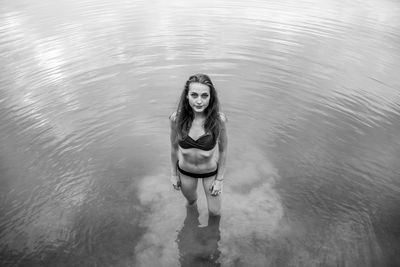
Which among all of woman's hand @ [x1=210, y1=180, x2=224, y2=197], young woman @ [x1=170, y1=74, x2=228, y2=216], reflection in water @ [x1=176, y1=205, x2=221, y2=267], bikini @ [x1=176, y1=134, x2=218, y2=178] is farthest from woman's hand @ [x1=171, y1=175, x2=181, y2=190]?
reflection in water @ [x1=176, y1=205, x2=221, y2=267]

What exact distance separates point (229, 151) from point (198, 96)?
354 centimetres

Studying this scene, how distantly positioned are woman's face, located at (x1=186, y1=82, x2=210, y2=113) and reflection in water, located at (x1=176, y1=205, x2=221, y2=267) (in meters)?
2.31

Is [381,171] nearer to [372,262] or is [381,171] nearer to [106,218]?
[372,262]

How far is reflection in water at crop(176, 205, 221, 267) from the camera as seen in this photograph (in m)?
4.50

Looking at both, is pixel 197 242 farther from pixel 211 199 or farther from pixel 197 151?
pixel 197 151

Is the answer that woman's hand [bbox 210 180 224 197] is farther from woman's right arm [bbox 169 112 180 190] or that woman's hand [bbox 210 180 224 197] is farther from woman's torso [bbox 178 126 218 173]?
woman's right arm [bbox 169 112 180 190]

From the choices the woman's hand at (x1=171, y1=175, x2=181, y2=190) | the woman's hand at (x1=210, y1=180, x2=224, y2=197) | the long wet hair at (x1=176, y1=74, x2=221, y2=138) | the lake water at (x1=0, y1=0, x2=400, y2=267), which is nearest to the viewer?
the long wet hair at (x1=176, y1=74, x2=221, y2=138)

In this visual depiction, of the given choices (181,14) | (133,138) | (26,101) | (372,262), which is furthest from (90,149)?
(181,14)

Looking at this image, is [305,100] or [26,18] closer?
[305,100]

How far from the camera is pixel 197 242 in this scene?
15.7 ft

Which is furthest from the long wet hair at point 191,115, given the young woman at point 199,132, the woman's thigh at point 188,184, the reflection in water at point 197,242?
the reflection in water at point 197,242

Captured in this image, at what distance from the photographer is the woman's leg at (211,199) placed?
411cm

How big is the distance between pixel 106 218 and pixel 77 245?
65 centimetres

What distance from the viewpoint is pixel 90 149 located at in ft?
22.7
